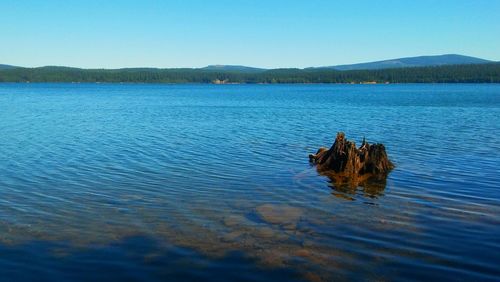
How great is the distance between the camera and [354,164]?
20.5 meters

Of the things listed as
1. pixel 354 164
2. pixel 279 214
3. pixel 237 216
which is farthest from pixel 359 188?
pixel 237 216

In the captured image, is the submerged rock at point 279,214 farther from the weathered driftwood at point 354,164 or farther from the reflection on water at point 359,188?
the weathered driftwood at point 354,164

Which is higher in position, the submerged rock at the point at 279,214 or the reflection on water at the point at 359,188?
the submerged rock at the point at 279,214

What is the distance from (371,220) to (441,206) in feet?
9.16

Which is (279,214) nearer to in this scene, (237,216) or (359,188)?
(237,216)

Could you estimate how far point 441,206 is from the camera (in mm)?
14750

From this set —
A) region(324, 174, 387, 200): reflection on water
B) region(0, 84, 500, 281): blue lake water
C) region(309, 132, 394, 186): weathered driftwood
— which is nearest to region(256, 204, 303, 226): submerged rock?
Result: region(0, 84, 500, 281): blue lake water

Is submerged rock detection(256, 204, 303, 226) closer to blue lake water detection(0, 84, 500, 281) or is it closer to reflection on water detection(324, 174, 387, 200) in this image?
blue lake water detection(0, 84, 500, 281)

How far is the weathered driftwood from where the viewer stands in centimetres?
2002

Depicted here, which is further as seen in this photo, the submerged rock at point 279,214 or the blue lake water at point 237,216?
the submerged rock at point 279,214

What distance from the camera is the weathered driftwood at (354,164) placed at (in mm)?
20016

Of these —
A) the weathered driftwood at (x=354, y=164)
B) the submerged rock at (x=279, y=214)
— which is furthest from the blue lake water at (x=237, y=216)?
the weathered driftwood at (x=354, y=164)

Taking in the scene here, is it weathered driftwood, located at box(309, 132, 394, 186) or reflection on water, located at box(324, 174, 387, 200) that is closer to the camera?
reflection on water, located at box(324, 174, 387, 200)

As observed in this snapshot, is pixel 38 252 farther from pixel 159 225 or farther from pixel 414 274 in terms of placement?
pixel 414 274
